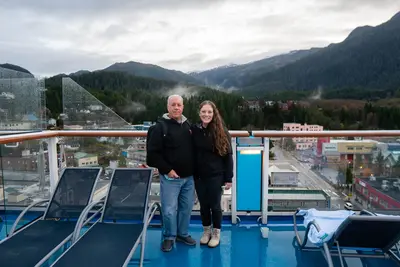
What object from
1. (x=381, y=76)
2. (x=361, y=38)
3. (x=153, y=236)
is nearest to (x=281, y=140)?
(x=153, y=236)

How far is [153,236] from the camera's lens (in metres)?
3.33

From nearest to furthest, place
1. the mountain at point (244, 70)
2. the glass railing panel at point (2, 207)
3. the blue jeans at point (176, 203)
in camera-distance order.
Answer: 1. the blue jeans at point (176, 203)
2. the glass railing panel at point (2, 207)
3. the mountain at point (244, 70)

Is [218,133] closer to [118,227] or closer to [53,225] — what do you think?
[118,227]

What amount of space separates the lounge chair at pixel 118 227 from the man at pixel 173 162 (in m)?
0.24

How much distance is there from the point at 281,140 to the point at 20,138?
300 cm

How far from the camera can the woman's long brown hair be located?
278 centimetres

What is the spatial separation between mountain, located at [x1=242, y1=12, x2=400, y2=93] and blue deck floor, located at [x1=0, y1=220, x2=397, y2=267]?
34.6m

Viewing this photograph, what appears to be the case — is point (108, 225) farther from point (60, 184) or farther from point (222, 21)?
point (222, 21)

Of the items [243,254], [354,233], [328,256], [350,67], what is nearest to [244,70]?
[350,67]

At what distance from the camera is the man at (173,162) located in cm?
273

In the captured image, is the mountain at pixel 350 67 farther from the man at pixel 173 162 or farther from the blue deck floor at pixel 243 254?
the man at pixel 173 162

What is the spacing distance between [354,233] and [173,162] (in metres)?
1.64

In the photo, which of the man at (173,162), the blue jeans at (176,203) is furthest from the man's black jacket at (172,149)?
the blue jeans at (176,203)

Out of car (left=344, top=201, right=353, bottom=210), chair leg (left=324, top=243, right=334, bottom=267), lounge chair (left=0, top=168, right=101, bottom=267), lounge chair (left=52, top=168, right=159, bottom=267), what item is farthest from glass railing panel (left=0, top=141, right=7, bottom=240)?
car (left=344, top=201, right=353, bottom=210)
